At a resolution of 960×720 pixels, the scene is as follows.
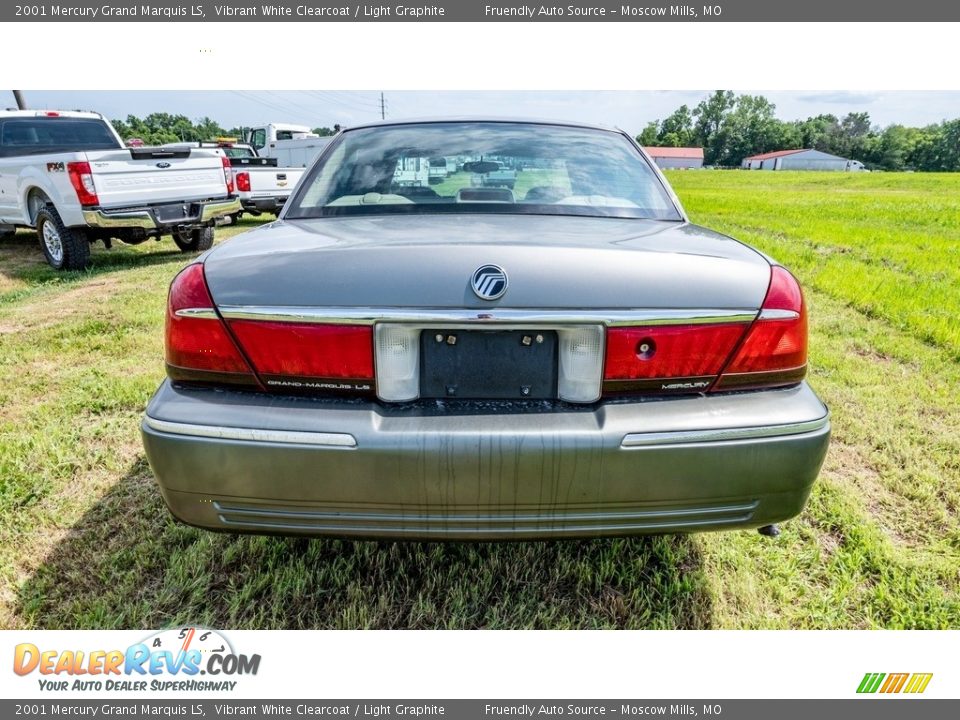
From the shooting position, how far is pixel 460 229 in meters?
1.82

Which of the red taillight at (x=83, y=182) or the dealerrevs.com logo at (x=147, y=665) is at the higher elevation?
the red taillight at (x=83, y=182)

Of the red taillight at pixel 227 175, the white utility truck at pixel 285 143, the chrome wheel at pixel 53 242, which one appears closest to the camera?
the chrome wheel at pixel 53 242

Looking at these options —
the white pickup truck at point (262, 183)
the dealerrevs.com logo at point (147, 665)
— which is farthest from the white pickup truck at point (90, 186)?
the dealerrevs.com logo at point (147, 665)

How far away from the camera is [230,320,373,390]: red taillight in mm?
1565

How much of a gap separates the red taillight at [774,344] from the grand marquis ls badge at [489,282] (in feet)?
2.24

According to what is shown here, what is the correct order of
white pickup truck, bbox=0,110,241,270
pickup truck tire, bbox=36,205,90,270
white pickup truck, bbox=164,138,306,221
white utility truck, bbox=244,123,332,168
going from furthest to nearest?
1. white utility truck, bbox=244,123,332,168
2. white pickup truck, bbox=164,138,306,221
3. pickup truck tire, bbox=36,205,90,270
4. white pickup truck, bbox=0,110,241,270

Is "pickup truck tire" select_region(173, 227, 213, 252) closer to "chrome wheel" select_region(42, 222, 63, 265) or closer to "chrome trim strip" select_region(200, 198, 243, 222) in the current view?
"chrome trim strip" select_region(200, 198, 243, 222)

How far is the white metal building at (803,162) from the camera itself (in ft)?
319

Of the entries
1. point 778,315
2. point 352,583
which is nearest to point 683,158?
point 778,315

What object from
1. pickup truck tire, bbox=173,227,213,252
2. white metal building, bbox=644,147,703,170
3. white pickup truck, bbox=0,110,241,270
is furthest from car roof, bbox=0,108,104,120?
Result: white metal building, bbox=644,147,703,170

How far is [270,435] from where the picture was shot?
5.00 ft

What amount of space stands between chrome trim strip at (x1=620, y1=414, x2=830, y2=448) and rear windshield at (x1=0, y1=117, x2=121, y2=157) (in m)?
9.87

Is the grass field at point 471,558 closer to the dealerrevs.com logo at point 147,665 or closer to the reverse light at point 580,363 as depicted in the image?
the dealerrevs.com logo at point 147,665

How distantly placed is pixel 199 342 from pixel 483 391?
2.62 ft
